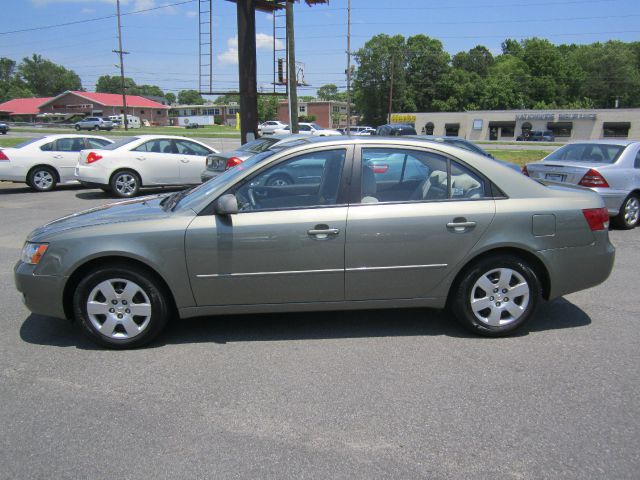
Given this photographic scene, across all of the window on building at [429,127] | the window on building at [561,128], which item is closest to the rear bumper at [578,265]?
the window on building at [561,128]

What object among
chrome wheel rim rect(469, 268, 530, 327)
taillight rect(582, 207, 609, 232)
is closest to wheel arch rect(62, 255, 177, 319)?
chrome wheel rim rect(469, 268, 530, 327)

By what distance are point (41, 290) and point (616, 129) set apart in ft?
239

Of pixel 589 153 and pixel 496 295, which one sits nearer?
pixel 496 295

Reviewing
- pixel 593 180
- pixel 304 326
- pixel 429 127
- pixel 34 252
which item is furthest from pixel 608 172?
pixel 429 127

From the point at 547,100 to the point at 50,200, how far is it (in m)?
97.9

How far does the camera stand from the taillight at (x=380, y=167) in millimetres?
4344

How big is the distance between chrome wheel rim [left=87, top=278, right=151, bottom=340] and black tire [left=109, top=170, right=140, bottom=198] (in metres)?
9.20

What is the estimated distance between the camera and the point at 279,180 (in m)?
4.34

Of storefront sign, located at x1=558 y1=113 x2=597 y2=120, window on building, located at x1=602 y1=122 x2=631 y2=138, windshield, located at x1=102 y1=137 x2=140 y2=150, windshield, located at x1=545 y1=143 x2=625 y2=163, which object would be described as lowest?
windshield, located at x1=545 y1=143 x2=625 y2=163

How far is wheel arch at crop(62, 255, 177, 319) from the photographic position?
409cm

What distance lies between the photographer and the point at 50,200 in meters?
12.4

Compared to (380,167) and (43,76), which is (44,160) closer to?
(380,167)

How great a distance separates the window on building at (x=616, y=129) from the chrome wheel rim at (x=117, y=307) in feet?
234

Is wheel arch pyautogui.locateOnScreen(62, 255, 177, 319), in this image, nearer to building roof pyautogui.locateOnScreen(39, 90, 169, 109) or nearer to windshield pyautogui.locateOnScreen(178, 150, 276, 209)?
windshield pyautogui.locateOnScreen(178, 150, 276, 209)
